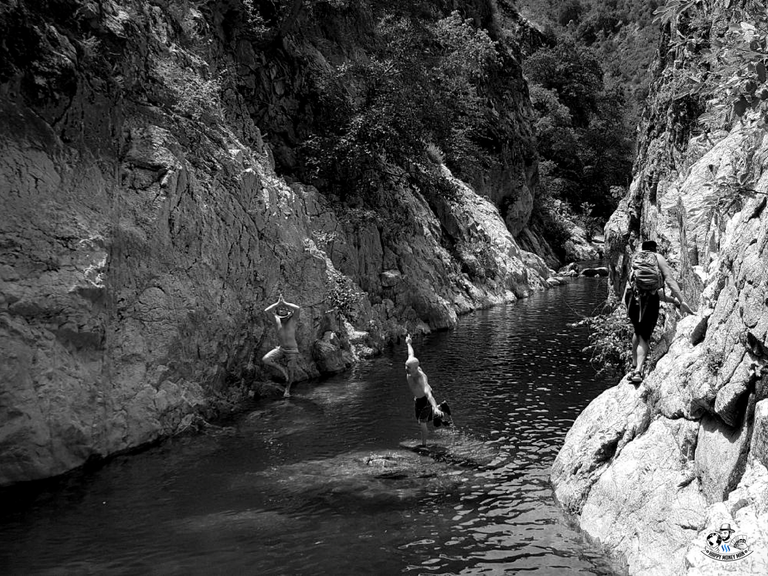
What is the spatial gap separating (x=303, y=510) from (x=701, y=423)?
17.3 feet

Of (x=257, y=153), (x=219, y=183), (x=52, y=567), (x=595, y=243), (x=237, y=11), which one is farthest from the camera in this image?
(x=595, y=243)

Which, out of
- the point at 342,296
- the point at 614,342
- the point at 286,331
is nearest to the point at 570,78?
the point at 342,296

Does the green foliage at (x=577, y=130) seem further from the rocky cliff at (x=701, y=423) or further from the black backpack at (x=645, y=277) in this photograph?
the rocky cliff at (x=701, y=423)

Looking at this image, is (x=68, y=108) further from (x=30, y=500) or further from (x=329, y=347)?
(x=329, y=347)

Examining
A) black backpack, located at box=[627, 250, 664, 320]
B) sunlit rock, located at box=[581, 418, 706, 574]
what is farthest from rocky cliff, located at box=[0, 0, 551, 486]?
black backpack, located at box=[627, 250, 664, 320]

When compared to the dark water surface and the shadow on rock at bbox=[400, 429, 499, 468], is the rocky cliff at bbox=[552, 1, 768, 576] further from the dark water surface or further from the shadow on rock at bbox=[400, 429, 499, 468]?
the shadow on rock at bbox=[400, 429, 499, 468]

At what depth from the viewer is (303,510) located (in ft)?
28.6

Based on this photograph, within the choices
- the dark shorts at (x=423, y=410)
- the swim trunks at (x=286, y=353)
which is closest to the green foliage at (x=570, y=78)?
the swim trunks at (x=286, y=353)

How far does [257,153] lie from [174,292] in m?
8.53

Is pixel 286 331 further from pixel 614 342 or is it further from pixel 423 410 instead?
pixel 614 342

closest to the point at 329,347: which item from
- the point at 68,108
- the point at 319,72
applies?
the point at 68,108

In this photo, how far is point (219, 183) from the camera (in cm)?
1543

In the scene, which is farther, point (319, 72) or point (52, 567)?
point (319, 72)

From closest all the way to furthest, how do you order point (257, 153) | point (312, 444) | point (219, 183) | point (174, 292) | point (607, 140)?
point (312, 444), point (174, 292), point (219, 183), point (257, 153), point (607, 140)
